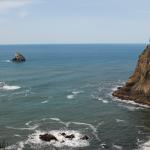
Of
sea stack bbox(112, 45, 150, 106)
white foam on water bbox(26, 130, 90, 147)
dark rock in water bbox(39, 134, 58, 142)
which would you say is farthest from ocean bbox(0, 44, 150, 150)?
sea stack bbox(112, 45, 150, 106)

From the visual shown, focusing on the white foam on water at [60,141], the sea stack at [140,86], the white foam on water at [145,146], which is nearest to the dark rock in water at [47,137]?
the white foam on water at [60,141]

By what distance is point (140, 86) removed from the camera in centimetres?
10525

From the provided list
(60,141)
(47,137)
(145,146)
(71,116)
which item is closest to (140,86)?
(71,116)

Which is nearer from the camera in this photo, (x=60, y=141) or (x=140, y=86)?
(x=60, y=141)

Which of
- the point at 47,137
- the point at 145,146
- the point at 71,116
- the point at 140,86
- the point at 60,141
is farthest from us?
the point at 140,86

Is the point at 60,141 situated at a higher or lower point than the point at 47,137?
lower

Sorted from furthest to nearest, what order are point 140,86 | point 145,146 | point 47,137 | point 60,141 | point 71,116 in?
point 140,86, point 71,116, point 47,137, point 60,141, point 145,146

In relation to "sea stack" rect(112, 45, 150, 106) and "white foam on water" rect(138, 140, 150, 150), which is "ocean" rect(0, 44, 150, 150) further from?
"sea stack" rect(112, 45, 150, 106)

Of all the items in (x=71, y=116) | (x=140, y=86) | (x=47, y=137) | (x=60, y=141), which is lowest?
(x=60, y=141)

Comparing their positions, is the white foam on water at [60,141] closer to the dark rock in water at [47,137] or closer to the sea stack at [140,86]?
the dark rock in water at [47,137]

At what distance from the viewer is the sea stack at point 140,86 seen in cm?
10255

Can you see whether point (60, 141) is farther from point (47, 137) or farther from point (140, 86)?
point (140, 86)

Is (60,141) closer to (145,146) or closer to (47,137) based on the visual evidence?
(47,137)

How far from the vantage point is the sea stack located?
10255cm
